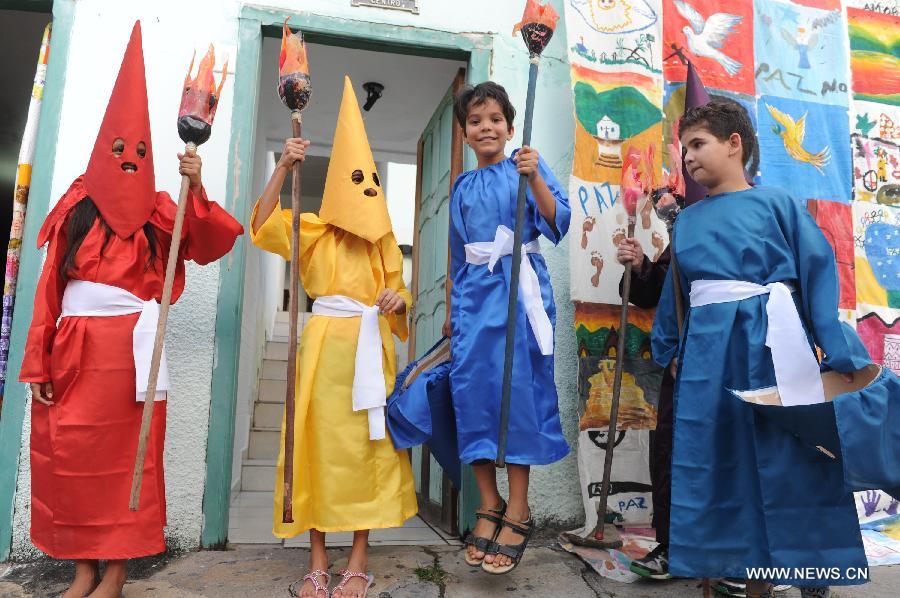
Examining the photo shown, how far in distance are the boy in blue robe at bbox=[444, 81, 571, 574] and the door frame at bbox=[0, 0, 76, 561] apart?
1.77 meters

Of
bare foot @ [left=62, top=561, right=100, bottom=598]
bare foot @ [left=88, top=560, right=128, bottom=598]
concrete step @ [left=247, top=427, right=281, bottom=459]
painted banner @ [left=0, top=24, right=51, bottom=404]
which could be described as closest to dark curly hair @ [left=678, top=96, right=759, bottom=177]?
bare foot @ [left=88, top=560, right=128, bottom=598]

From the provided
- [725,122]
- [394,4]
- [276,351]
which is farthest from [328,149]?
[725,122]

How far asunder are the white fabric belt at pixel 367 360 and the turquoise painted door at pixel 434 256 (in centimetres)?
99

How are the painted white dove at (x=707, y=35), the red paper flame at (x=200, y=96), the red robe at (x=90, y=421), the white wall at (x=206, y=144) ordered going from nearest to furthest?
the red robe at (x=90, y=421) < the red paper flame at (x=200, y=96) < the white wall at (x=206, y=144) < the painted white dove at (x=707, y=35)

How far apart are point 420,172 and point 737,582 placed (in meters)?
2.96

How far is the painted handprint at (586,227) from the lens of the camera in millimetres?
3135

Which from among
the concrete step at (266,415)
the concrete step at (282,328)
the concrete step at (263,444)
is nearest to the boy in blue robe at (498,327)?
the concrete step at (263,444)

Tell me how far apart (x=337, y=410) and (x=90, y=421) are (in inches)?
31.8

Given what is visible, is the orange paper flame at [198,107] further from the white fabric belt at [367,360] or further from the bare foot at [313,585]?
the bare foot at [313,585]

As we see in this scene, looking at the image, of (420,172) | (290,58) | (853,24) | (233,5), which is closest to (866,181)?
(853,24)

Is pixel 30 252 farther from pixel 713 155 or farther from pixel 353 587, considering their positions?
pixel 713 155

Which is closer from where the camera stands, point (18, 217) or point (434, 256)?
point (18, 217)

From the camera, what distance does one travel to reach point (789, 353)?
1971 millimetres

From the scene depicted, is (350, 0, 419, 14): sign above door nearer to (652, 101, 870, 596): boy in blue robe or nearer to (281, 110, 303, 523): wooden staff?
(281, 110, 303, 523): wooden staff
